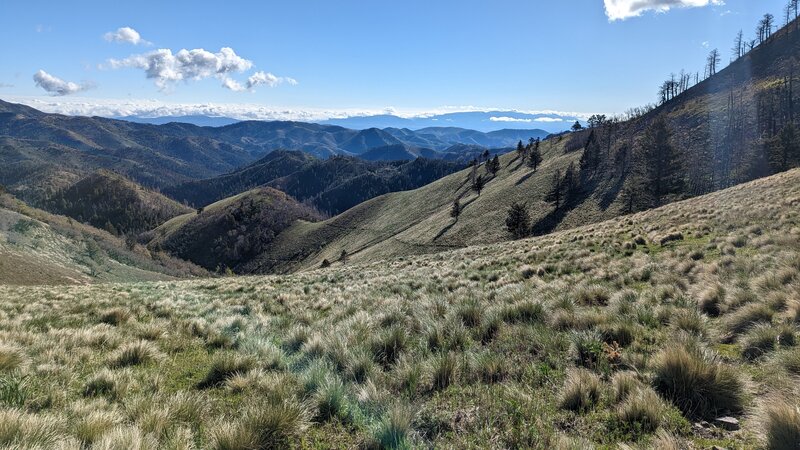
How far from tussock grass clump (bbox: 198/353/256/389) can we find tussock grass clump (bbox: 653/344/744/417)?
5427 mm

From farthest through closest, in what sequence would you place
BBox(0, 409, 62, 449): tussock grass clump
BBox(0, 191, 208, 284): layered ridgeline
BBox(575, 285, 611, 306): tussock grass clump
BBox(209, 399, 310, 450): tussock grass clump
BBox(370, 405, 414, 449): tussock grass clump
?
BBox(0, 191, 208, 284): layered ridgeline < BBox(575, 285, 611, 306): tussock grass clump < BBox(370, 405, 414, 449): tussock grass clump < BBox(209, 399, 310, 450): tussock grass clump < BBox(0, 409, 62, 449): tussock grass clump

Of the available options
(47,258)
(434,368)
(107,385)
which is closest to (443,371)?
(434,368)

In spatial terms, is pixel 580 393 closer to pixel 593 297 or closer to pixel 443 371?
pixel 443 371

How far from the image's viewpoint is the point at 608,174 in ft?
299

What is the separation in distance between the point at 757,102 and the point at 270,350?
158450 mm

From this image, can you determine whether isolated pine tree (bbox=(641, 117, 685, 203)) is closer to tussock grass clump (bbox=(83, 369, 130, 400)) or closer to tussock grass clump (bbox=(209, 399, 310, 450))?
tussock grass clump (bbox=(209, 399, 310, 450))

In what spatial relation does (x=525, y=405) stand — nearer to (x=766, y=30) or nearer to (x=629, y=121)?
(x=629, y=121)

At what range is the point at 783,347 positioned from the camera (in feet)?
15.5

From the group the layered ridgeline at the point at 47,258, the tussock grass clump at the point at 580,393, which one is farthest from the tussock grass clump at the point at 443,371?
the layered ridgeline at the point at 47,258

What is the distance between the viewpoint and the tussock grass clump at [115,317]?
893 centimetres

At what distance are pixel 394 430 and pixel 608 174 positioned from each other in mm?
102509

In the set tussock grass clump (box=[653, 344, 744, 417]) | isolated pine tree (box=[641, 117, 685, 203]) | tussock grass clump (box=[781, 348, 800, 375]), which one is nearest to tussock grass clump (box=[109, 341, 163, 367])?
tussock grass clump (box=[653, 344, 744, 417])

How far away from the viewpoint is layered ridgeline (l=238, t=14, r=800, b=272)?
213 feet

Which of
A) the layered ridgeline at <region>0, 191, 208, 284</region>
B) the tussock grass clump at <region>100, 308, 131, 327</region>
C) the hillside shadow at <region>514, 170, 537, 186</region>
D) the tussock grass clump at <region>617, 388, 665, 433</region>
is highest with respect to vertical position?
the hillside shadow at <region>514, 170, 537, 186</region>
